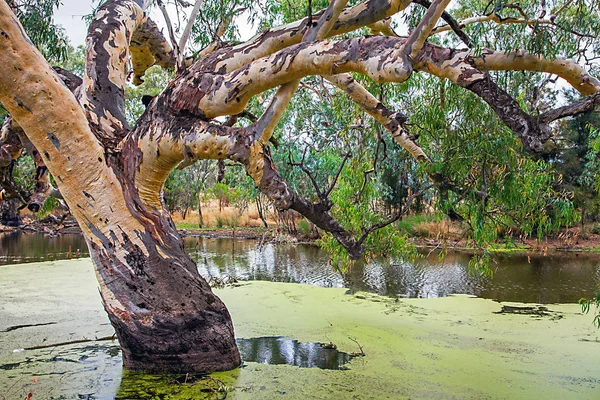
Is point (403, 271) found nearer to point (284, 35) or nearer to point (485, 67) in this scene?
point (284, 35)

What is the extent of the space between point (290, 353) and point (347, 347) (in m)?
0.43

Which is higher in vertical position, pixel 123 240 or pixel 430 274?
pixel 123 240

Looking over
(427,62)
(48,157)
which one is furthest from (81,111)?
(427,62)

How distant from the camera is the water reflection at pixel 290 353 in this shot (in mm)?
3229

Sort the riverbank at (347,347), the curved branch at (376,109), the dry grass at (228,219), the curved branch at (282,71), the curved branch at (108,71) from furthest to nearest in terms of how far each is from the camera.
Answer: the dry grass at (228,219) → the curved branch at (376,109) → the curved branch at (108,71) → the riverbank at (347,347) → the curved branch at (282,71)

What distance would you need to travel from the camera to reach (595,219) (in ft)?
47.6

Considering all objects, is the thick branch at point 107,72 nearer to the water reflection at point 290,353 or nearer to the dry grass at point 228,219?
the water reflection at point 290,353

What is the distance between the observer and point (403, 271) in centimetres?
867

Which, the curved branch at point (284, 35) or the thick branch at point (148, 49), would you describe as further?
the thick branch at point (148, 49)

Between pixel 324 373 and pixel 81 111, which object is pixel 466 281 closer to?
pixel 324 373

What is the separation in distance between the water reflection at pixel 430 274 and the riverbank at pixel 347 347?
0.91m

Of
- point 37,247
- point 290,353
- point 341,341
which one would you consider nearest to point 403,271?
point 341,341

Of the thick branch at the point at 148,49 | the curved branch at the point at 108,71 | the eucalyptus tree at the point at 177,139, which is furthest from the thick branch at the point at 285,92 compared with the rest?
the thick branch at the point at 148,49

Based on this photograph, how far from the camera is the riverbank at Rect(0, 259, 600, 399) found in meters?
2.70
